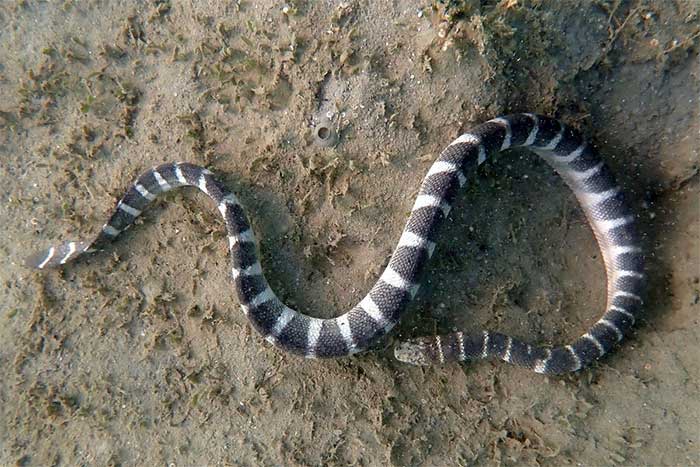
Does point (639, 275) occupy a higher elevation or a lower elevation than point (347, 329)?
higher

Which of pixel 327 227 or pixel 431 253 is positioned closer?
pixel 431 253

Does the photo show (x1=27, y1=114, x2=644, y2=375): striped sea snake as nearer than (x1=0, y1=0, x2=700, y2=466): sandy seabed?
Yes

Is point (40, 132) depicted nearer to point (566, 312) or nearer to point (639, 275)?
point (566, 312)

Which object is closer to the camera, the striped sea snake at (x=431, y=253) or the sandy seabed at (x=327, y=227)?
the striped sea snake at (x=431, y=253)

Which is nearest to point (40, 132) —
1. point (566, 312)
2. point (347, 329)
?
point (347, 329)
